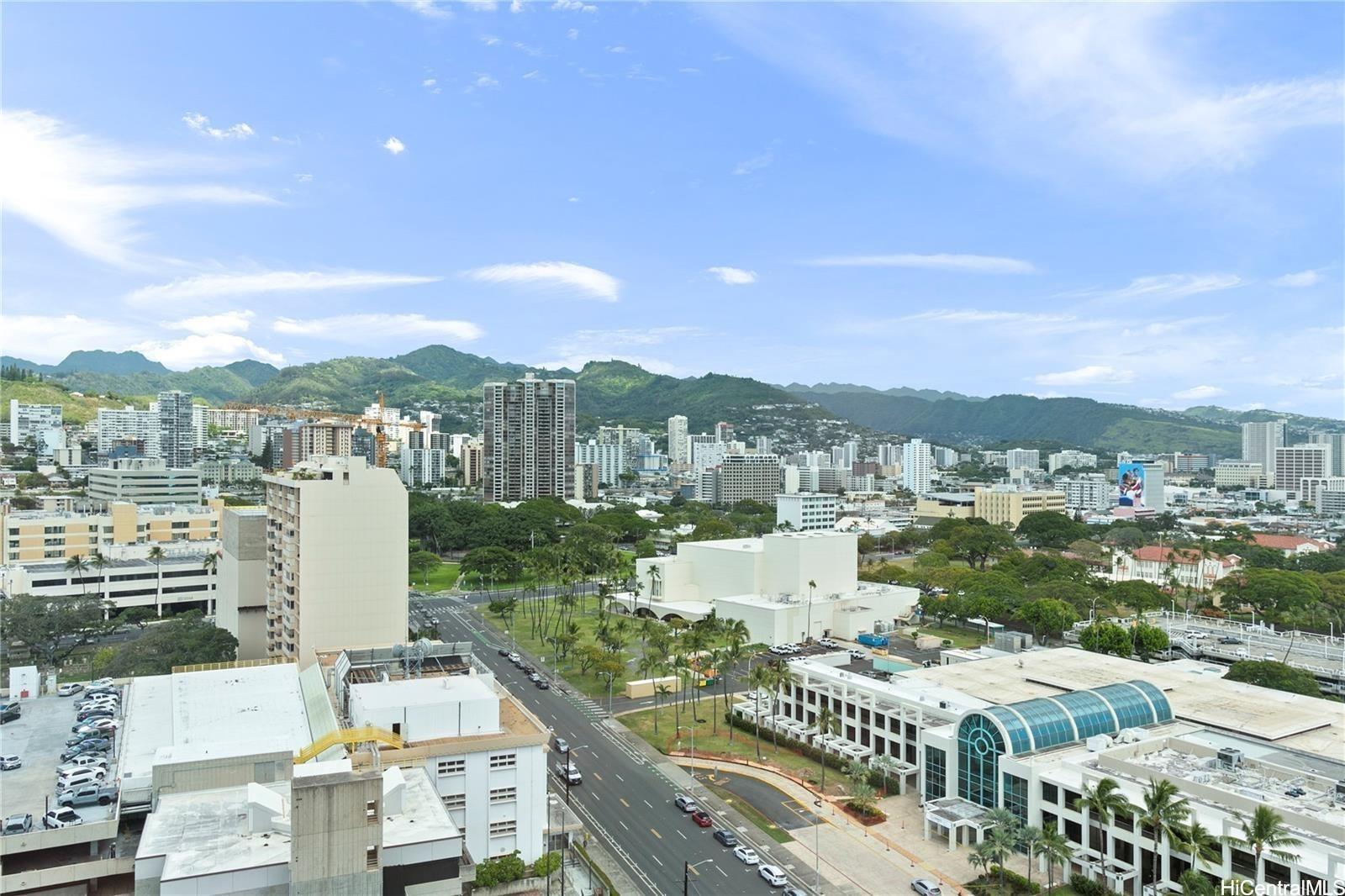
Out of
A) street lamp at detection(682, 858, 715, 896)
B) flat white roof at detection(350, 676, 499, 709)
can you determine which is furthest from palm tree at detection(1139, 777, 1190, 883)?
flat white roof at detection(350, 676, 499, 709)

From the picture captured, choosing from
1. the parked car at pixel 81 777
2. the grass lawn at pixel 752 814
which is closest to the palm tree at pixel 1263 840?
the grass lawn at pixel 752 814

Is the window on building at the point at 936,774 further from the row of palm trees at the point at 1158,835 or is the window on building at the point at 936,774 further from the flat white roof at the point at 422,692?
the flat white roof at the point at 422,692

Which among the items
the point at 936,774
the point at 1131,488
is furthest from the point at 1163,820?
the point at 1131,488

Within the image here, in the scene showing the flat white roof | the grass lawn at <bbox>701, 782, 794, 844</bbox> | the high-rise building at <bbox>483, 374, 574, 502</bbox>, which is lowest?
the grass lawn at <bbox>701, 782, 794, 844</bbox>

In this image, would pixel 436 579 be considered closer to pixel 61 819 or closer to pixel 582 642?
pixel 582 642

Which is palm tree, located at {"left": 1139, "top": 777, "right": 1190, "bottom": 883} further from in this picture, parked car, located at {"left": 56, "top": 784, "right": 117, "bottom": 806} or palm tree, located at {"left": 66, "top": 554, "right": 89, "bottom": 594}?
palm tree, located at {"left": 66, "top": 554, "right": 89, "bottom": 594}

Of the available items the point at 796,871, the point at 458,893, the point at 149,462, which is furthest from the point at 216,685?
the point at 149,462

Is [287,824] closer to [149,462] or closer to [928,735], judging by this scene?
[928,735]
